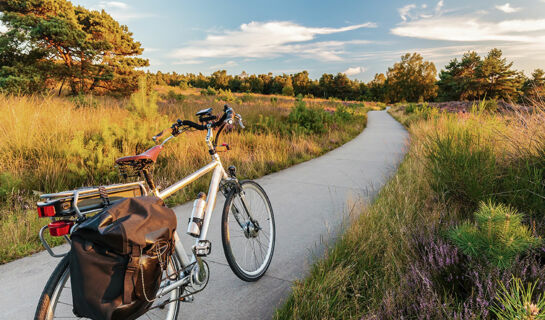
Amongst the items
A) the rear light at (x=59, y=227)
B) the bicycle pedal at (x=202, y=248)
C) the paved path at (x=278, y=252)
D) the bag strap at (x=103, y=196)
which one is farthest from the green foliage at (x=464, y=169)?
the rear light at (x=59, y=227)

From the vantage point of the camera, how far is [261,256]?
2.97 meters

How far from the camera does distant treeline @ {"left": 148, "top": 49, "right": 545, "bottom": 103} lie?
4700 centimetres

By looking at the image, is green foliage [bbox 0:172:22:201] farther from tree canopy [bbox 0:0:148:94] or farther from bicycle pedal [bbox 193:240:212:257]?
tree canopy [bbox 0:0:148:94]

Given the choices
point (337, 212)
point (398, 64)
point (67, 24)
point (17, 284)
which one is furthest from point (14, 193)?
point (398, 64)

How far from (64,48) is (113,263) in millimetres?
21533

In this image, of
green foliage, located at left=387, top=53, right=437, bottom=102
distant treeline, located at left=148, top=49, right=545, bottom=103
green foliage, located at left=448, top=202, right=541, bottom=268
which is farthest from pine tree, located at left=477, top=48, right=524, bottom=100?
green foliage, located at left=448, top=202, right=541, bottom=268

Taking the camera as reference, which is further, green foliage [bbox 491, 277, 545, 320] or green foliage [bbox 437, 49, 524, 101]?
green foliage [bbox 437, 49, 524, 101]

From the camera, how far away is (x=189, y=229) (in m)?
1.91

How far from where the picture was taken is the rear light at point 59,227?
1370mm

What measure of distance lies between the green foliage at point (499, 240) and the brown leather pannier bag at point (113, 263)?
2191mm

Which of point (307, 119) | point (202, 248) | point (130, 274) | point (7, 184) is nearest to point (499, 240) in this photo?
point (202, 248)

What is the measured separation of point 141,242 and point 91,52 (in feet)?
68.2

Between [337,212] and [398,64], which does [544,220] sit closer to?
[337,212]

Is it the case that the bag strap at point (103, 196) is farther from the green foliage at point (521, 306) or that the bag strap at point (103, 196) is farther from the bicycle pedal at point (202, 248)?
the green foliage at point (521, 306)
